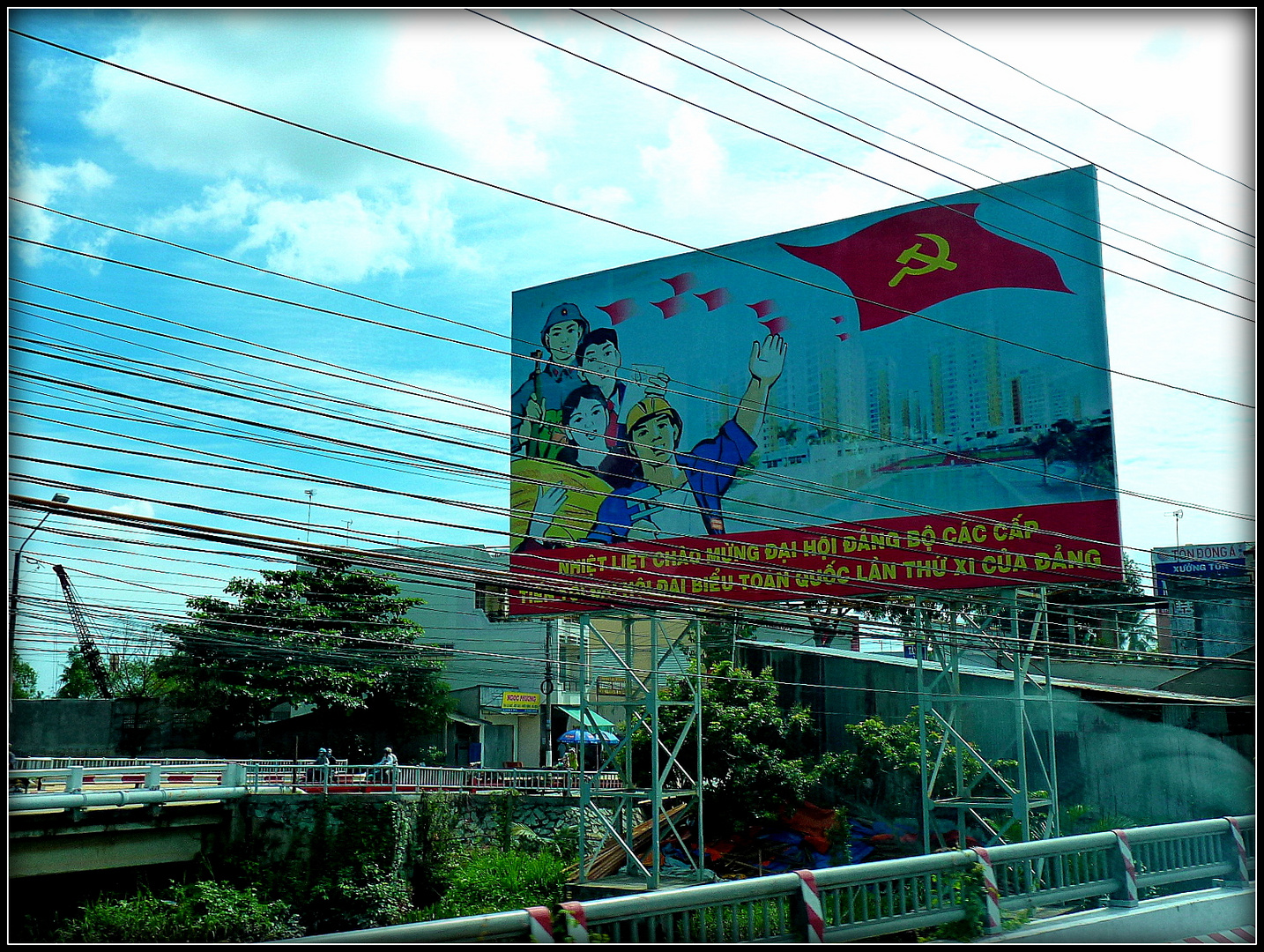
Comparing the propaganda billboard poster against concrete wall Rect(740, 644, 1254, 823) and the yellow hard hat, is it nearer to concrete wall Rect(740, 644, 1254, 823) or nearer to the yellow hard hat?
the yellow hard hat

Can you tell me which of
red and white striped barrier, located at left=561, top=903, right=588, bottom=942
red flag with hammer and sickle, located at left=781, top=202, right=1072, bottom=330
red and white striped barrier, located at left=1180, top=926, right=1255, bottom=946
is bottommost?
red and white striped barrier, located at left=1180, top=926, right=1255, bottom=946

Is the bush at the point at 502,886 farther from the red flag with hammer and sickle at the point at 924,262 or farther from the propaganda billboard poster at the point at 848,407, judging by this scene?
the red flag with hammer and sickle at the point at 924,262

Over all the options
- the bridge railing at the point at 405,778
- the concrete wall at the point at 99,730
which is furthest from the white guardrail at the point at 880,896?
the concrete wall at the point at 99,730

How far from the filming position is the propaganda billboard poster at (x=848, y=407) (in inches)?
680

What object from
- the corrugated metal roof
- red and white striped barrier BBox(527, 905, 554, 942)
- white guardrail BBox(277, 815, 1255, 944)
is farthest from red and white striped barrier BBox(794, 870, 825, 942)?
the corrugated metal roof

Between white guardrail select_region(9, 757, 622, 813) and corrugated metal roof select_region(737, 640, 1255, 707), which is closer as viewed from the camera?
corrugated metal roof select_region(737, 640, 1255, 707)

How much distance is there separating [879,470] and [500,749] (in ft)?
105

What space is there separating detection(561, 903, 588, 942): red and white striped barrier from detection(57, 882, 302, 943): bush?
61.6 ft

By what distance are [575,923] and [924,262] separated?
49.9 feet

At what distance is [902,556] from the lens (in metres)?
18.2

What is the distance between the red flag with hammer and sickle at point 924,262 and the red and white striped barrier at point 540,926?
14.6 meters

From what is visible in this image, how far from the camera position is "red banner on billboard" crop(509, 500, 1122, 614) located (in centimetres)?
1680

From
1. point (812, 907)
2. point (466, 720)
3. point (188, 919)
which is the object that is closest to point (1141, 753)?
point (812, 907)

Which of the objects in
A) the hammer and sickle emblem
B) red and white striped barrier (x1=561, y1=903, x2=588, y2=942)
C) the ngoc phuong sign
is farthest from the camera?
the ngoc phuong sign
